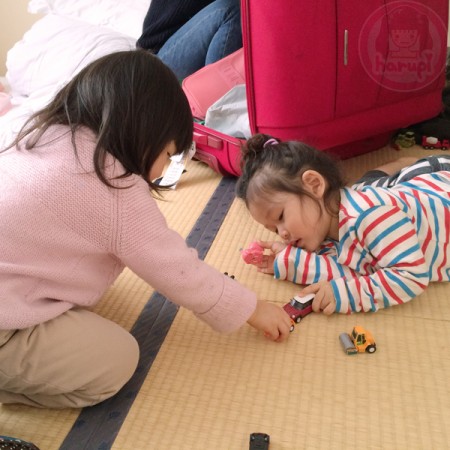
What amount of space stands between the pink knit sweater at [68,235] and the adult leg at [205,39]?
3.42 ft

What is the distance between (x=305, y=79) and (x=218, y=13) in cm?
59

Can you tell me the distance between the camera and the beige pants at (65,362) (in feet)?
2.54

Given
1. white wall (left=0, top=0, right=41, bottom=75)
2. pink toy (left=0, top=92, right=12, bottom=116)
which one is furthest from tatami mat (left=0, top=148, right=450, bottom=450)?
white wall (left=0, top=0, right=41, bottom=75)

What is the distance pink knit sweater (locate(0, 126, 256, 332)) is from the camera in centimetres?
74

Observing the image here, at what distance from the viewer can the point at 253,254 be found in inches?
43.9

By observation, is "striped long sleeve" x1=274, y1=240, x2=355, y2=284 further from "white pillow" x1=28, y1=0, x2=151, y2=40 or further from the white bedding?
"white pillow" x1=28, y1=0, x2=151, y2=40

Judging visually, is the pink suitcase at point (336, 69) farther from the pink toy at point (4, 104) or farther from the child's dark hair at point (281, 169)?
the pink toy at point (4, 104)

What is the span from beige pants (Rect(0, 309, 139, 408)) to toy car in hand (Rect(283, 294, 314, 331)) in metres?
0.31

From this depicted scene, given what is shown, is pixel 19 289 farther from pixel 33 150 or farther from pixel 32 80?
pixel 32 80

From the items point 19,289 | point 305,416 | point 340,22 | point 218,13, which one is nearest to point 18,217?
point 19,289

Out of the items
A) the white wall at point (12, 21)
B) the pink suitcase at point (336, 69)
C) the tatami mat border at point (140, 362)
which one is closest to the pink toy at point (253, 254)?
the tatami mat border at point (140, 362)

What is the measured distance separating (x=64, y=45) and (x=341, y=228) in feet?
4.85

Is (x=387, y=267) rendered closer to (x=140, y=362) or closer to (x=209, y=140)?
(x=140, y=362)

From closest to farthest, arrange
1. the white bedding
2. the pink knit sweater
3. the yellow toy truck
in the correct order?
the pink knit sweater < the yellow toy truck < the white bedding
